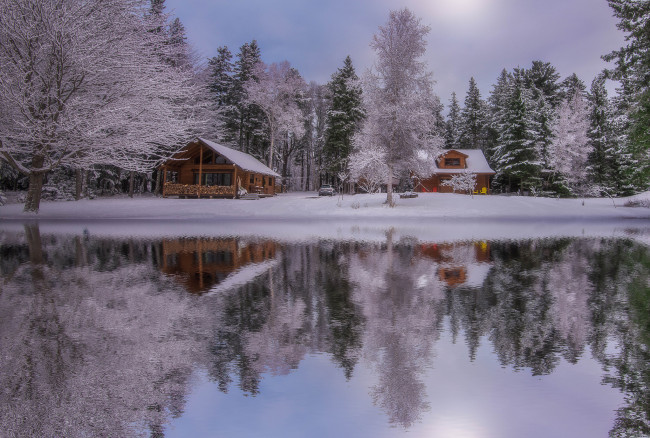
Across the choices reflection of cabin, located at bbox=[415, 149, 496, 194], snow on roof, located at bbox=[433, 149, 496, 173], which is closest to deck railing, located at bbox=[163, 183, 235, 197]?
reflection of cabin, located at bbox=[415, 149, 496, 194]

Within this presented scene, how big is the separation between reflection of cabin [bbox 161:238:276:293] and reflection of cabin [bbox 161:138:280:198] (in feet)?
101

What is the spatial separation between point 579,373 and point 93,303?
616 cm

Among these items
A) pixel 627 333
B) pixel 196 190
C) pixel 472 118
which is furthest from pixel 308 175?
pixel 627 333

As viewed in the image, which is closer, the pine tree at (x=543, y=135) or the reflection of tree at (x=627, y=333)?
the reflection of tree at (x=627, y=333)

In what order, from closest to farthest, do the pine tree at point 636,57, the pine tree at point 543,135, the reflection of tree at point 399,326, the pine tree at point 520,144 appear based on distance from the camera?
the reflection of tree at point 399,326
the pine tree at point 636,57
the pine tree at point 520,144
the pine tree at point 543,135

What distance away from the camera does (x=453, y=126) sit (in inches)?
2965

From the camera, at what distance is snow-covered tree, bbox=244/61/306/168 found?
59.5 m

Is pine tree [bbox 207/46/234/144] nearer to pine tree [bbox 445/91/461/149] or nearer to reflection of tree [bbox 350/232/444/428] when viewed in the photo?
pine tree [bbox 445/91/461/149]

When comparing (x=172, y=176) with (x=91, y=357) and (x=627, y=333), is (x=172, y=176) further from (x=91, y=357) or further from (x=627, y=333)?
(x=627, y=333)

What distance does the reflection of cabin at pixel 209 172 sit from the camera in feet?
150

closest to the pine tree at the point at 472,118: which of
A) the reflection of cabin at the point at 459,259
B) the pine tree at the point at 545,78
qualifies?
the pine tree at the point at 545,78

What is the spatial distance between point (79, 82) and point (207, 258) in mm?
16305

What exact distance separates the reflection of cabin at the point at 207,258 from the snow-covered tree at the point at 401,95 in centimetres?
2142

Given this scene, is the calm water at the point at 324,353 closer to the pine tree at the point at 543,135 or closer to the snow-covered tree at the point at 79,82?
the snow-covered tree at the point at 79,82
